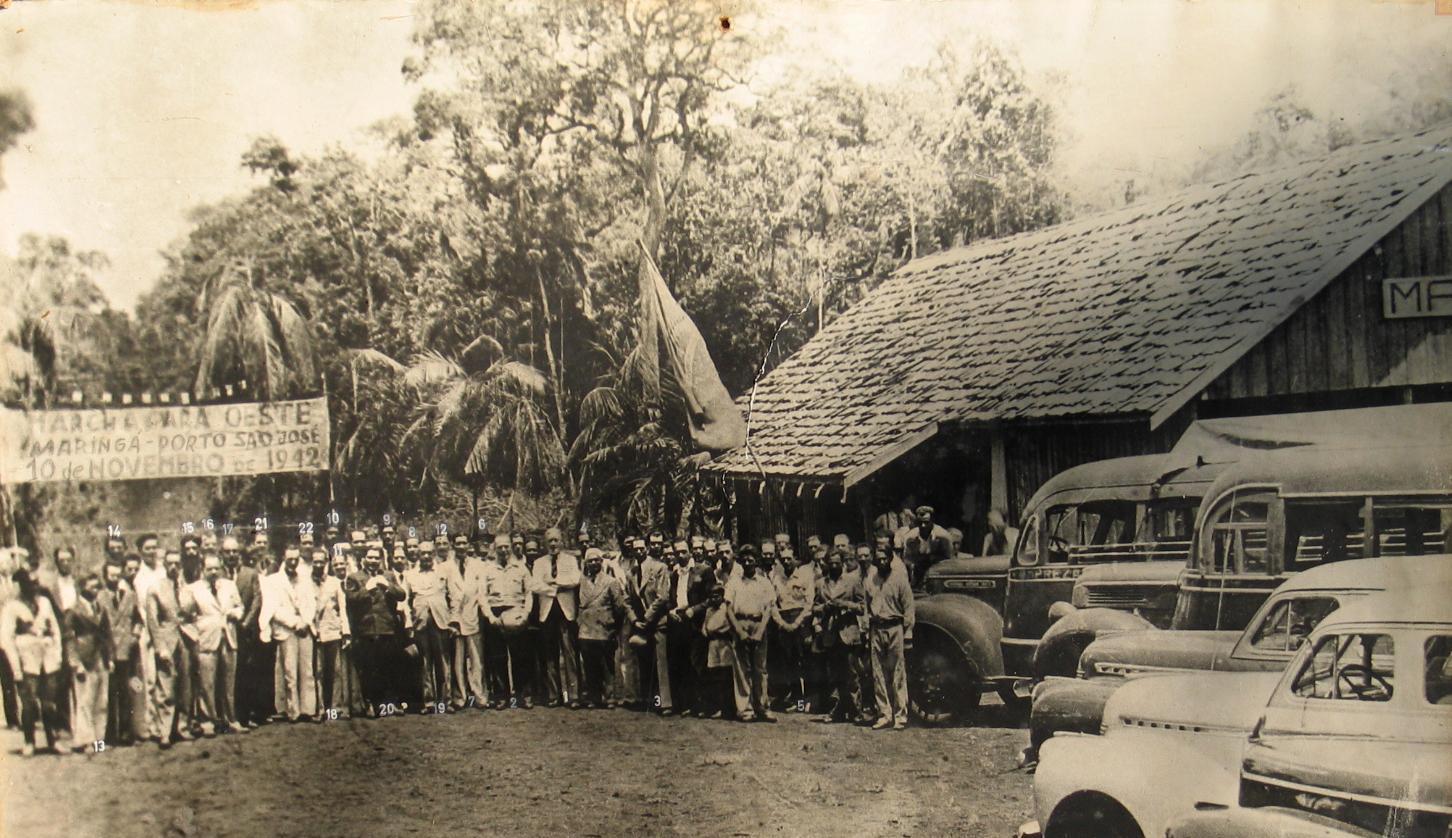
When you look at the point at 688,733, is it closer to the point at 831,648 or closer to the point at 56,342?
the point at 831,648

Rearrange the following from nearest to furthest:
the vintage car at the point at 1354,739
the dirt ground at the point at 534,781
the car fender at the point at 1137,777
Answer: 1. the vintage car at the point at 1354,739
2. the car fender at the point at 1137,777
3. the dirt ground at the point at 534,781

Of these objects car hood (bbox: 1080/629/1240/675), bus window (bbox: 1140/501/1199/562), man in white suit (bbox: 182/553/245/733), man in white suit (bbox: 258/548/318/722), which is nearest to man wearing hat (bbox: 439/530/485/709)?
man in white suit (bbox: 258/548/318/722)

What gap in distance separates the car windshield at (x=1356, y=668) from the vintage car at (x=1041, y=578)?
65 cm

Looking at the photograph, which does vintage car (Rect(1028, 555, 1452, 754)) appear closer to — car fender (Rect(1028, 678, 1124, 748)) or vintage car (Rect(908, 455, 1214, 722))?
car fender (Rect(1028, 678, 1124, 748))

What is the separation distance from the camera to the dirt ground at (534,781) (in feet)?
16.1

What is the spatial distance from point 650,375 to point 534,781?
6.04ft

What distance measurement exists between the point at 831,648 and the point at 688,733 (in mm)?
740

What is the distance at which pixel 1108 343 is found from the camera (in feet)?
16.3

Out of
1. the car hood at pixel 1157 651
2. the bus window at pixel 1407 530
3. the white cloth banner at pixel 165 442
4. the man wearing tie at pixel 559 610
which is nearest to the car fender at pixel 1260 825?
the car hood at pixel 1157 651

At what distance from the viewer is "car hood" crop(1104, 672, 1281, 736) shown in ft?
14.8

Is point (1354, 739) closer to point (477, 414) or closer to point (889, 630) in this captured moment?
point (889, 630)

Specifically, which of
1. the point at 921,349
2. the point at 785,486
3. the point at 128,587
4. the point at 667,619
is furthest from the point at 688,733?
the point at 128,587

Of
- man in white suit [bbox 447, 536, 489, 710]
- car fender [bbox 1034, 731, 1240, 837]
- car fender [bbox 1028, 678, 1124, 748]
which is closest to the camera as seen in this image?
car fender [bbox 1034, 731, 1240, 837]

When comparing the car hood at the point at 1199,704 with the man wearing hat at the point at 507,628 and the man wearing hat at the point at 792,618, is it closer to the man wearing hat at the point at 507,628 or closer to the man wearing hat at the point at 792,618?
the man wearing hat at the point at 792,618
